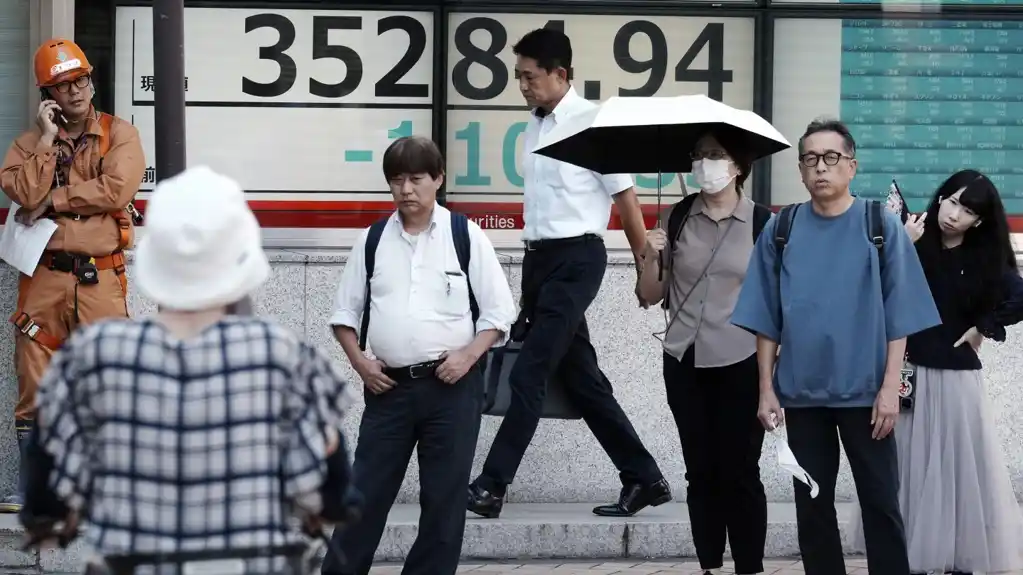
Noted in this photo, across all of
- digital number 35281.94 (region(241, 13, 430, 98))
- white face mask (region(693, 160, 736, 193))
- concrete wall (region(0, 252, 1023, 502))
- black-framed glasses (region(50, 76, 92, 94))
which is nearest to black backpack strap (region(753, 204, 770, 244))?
white face mask (region(693, 160, 736, 193))

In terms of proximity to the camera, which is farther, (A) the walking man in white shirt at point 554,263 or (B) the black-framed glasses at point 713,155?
(A) the walking man in white shirt at point 554,263

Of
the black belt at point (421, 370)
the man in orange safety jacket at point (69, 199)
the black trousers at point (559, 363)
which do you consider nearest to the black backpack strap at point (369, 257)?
the black belt at point (421, 370)

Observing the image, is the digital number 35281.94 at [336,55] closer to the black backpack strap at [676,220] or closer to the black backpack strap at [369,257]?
the black backpack strap at [676,220]

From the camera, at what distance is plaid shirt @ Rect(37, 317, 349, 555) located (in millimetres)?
3148

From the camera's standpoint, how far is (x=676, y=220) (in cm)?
648

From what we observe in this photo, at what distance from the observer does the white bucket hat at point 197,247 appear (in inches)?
125

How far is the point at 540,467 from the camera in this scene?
8125 millimetres

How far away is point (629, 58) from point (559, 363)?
1895mm

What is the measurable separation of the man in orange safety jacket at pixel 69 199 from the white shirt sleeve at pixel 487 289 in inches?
80.8

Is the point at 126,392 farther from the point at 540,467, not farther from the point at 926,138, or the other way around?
the point at 926,138

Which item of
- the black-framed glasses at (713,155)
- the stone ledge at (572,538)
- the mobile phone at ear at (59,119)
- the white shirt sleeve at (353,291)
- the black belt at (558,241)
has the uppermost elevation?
the mobile phone at ear at (59,119)

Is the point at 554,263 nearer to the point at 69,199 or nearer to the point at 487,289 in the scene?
the point at 487,289

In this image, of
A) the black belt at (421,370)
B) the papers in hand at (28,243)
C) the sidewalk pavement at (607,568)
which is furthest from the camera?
the papers in hand at (28,243)

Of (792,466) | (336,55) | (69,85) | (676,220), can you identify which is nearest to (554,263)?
(676,220)
